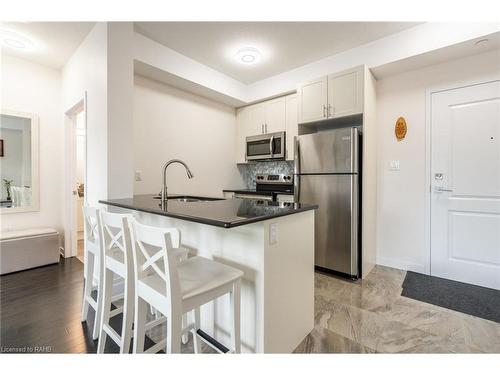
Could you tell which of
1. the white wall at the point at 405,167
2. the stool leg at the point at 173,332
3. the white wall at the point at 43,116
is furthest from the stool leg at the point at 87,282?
the white wall at the point at 405,167

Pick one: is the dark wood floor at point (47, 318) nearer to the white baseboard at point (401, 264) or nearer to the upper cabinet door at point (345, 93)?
the white baseboard at point (401, 264)

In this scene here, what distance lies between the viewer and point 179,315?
3.57ft

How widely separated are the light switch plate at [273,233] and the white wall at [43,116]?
3.52 metres

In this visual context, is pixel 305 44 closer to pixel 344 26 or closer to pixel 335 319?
pixel 344 26

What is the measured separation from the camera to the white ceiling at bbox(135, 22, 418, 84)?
8.10 feet

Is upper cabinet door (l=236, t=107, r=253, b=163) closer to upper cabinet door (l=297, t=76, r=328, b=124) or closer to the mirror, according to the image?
upper cabinet door (l=297, t=76, r=328, b=124)

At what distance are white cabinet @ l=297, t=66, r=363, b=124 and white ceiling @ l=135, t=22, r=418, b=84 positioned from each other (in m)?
0.33

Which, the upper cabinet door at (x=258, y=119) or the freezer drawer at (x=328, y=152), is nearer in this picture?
the freezer drawer at (x=328, y=152)

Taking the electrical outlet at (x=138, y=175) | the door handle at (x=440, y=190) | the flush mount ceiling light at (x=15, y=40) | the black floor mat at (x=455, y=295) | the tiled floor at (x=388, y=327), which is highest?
the flush mount ceiling light at (x=15, y=40)

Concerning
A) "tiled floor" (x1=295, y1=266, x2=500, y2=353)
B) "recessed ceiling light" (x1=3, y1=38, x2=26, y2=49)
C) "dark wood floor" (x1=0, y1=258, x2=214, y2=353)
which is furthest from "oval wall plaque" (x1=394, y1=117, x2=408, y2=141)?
"recessed ceiling light" (x1=3, y1=38, x2=26, y2=49)

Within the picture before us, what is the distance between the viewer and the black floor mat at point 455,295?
6.81 ft

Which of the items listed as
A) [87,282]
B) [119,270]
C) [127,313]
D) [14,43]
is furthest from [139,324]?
[14,43]
